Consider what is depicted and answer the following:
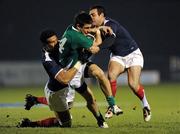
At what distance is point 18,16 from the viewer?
126 feet

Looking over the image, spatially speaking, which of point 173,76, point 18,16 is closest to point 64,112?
point 173,76

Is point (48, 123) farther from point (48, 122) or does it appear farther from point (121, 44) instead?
point (121, 44)

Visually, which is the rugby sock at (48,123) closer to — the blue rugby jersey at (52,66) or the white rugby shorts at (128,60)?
the blue rugby jersey at (52,66)

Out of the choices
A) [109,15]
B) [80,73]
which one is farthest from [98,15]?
[109,15]

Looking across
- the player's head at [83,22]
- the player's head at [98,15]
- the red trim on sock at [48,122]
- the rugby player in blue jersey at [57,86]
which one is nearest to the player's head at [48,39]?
the rugby player in blue jersey at [57,86]

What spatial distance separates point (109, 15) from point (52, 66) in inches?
1088

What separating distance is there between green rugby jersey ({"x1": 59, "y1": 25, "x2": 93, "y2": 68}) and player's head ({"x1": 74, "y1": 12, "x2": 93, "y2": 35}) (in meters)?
0.08

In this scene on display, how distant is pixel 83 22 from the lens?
35.0 ft

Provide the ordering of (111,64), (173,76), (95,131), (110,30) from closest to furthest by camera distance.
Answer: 1. (95,131)
2. (110,30)
3. (111,64)
4. (173,76)

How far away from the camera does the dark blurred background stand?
37.1 metres

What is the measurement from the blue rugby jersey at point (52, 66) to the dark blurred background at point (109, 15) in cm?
2517

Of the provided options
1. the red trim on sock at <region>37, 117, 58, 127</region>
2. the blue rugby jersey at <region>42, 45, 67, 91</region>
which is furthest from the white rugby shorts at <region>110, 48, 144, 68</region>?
the blue rugby jersey at <region>42, 45, 67, 91</region>

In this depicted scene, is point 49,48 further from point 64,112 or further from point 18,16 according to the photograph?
point 18,16

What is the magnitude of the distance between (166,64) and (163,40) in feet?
15.8
